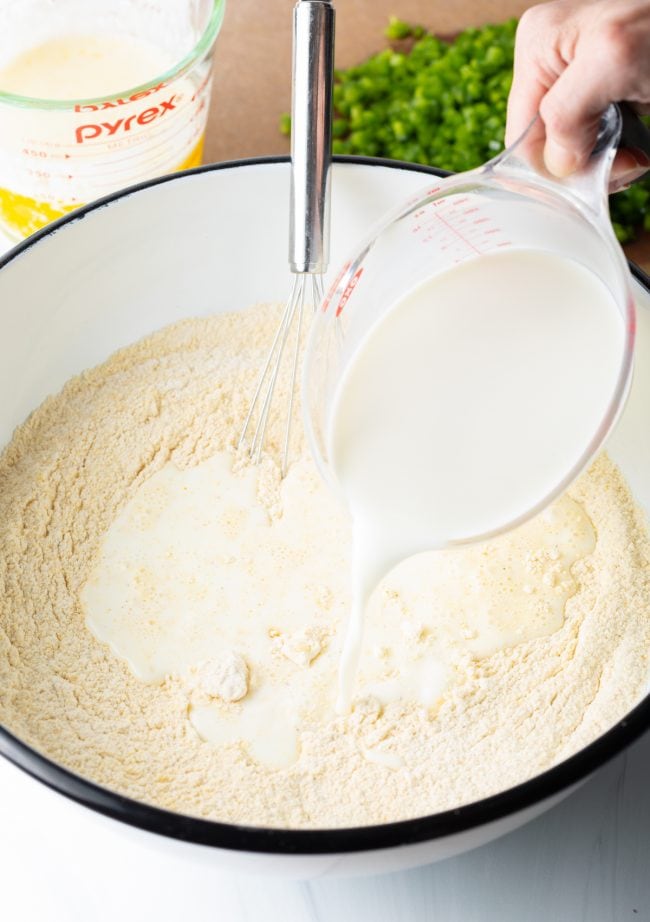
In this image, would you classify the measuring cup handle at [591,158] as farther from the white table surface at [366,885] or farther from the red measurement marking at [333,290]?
the white table surface at [366,885]

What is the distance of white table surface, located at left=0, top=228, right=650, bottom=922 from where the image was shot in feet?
3.22

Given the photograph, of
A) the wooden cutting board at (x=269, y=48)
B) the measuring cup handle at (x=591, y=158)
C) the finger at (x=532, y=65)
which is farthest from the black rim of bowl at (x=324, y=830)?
the wooden cutting board at (x=269, y=48)

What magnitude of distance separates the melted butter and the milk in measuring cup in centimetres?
6

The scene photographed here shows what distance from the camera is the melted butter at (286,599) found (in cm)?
106

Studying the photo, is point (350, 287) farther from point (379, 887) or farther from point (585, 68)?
point (379, 887)

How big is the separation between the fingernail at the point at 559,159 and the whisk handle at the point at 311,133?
0.26 metres

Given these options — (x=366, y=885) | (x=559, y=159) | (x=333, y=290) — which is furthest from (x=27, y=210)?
(x=366, y=885)

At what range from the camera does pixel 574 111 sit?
0.91 metres

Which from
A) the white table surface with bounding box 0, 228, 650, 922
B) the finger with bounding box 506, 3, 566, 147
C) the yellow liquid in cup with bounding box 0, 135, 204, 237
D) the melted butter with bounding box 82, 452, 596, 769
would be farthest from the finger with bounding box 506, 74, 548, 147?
the white table surface with bounding box 0, 228, 650, 922

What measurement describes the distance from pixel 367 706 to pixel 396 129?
2.84 ft

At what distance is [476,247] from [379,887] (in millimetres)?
571

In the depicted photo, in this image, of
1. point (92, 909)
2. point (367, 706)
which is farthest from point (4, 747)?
point (367, 706)

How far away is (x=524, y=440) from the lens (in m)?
0.99

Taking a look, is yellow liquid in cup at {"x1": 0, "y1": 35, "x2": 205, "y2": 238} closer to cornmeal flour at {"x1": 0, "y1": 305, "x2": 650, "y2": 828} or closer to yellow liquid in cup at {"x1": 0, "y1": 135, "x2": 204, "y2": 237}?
yellow liquid in cup at {"x1": 0, "y1": 135, "x2": 204, "y2": 237}
